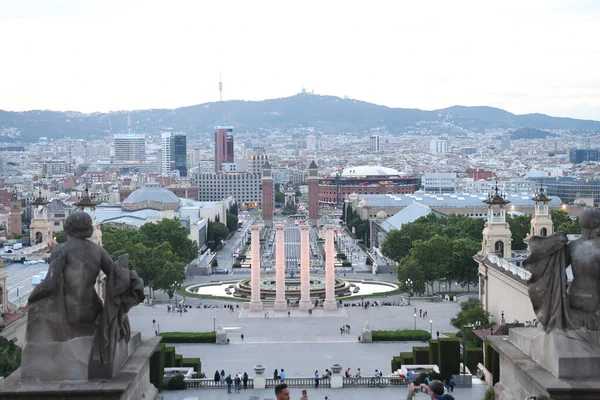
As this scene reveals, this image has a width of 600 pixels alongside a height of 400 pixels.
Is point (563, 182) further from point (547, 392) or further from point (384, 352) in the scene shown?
point (547, 392)

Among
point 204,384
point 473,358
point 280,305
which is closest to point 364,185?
point 280,305

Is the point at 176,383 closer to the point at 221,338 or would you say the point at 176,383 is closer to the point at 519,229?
the point at 221,338

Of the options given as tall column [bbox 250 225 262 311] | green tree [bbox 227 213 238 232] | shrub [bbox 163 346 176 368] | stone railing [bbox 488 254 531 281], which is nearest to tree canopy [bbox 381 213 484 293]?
tall column [bbox 250 225 262 311]

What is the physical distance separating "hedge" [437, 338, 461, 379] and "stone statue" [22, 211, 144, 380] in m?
21.4

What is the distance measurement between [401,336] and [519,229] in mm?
33190

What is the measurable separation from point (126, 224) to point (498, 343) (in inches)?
3081

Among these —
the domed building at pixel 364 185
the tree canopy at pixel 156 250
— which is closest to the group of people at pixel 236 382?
the tree canopy at pixel 156 250

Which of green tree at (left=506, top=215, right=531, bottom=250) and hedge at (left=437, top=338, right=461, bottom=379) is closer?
hedge at (left=437, top=338, right=461, bottom=379)

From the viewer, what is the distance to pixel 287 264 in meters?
85.1

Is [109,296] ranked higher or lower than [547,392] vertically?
higher

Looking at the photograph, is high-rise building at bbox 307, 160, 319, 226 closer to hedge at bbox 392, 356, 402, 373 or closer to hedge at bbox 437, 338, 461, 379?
hedge at bbox 392, 356, 402, 373

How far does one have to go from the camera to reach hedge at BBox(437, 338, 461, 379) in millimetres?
27719

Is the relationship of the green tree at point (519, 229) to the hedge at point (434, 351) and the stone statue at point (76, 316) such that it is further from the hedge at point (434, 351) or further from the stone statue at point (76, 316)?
the stone statue at point (76, 316)

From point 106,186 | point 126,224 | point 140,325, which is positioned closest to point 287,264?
point 126,224
